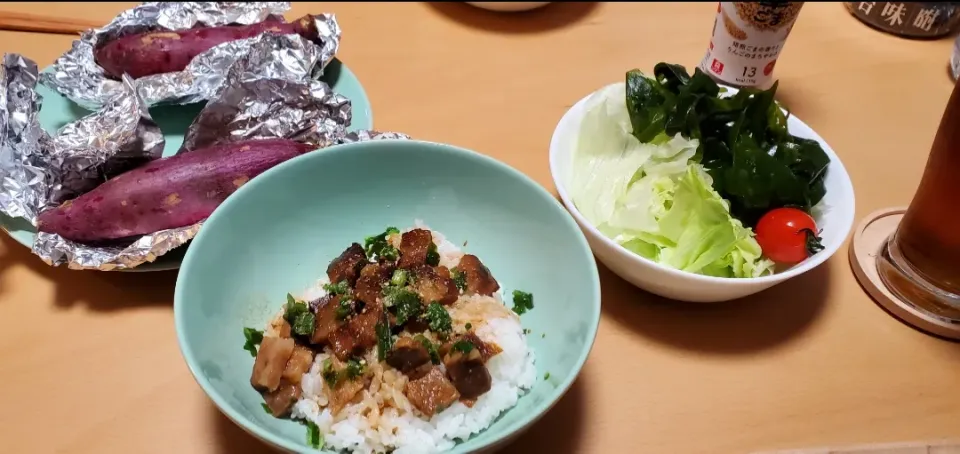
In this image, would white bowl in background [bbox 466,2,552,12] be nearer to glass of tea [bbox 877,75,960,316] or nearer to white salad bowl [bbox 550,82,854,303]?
white salad bowl [bbox 550,82,854,303]

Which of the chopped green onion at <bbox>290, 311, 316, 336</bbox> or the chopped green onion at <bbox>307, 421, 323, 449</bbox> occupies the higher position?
the chopped green onion at <bbox>290, 311, 316, 336</bbox>

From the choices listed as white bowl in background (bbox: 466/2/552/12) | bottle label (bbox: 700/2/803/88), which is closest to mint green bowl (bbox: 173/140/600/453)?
bottle label (bbox: 700/2/803/88)

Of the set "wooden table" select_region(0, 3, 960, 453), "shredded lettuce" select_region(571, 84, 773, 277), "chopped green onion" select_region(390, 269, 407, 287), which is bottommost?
"wooden table" select_region(0, 3, 960, 453)

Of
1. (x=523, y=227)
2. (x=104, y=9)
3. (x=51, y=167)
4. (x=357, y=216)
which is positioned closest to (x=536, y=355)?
(x=523, y=227)

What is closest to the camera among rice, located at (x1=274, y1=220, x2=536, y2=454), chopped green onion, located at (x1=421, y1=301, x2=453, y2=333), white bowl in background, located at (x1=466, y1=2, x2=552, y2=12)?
rice, located at (x1=274, y1=220, x2=536, y2=454)

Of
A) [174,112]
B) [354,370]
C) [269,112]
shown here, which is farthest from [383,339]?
[174,112]

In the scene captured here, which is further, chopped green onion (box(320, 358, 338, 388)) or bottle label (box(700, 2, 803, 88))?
bottle label (box(700, 2, 803, 88))

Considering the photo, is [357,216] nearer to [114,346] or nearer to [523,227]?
[523,227]
